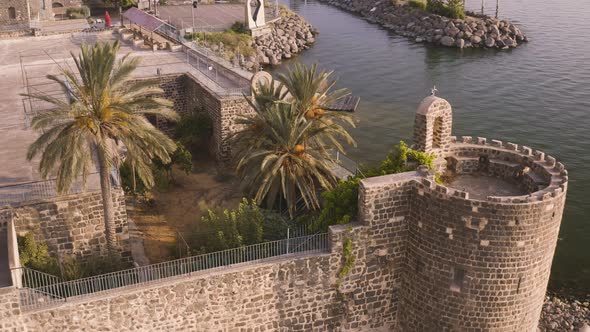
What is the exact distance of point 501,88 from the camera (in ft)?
205

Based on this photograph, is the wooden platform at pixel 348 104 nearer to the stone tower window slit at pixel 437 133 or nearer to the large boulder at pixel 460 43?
the large boulder at pixel 460 43

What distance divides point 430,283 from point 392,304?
2.28 m

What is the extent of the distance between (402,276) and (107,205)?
38.0ft

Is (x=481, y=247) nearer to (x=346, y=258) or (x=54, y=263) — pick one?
(x=346, y=258)

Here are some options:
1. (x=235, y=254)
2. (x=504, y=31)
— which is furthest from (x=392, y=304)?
(x=504, y=31)

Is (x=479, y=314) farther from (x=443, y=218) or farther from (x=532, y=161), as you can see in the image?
(x=532, y=161)

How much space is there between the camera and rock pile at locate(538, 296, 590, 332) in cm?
2883

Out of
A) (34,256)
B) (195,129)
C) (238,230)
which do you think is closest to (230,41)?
(195,129)

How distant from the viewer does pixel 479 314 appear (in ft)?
75.3

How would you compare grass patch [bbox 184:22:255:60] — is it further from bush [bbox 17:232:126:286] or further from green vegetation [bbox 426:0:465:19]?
bush [bbox 17:232:126:286]

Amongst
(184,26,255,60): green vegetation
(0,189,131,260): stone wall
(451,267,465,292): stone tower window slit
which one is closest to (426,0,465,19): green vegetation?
(184,26,255,60): green vegetation

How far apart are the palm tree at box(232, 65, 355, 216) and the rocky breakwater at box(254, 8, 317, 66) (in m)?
41.8

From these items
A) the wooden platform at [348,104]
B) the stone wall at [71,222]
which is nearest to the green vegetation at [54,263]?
the stone wall at [71,222]

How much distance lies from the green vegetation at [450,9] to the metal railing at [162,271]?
226 ft
